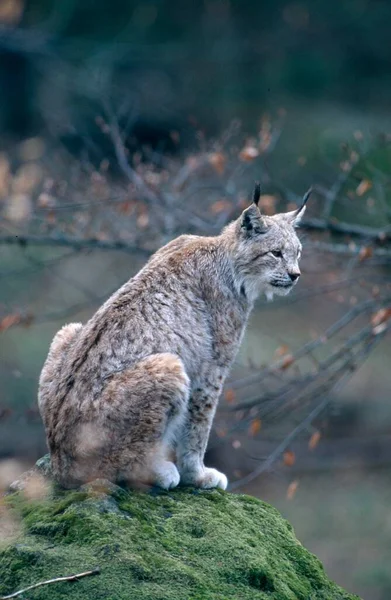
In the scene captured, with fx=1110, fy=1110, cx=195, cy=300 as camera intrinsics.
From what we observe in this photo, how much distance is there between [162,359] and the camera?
16.9 feet

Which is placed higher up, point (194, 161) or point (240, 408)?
point (194, 161)

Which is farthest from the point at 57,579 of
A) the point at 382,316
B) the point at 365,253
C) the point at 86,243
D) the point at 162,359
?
the point at 86,243

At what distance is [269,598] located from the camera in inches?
171

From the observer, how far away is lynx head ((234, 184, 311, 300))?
233 inches

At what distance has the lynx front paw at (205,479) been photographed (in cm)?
550

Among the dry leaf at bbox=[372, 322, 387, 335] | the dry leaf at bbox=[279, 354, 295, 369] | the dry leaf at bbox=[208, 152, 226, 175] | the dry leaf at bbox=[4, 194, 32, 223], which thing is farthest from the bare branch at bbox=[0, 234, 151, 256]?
the dry leaf at bbox=[372, 322, 387, 335]

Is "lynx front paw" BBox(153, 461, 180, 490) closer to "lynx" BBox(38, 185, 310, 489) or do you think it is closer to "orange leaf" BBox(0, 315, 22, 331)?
"lynx" BBox(38, 185, 310, 489)

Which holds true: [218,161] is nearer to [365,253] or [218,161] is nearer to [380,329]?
[365,253]

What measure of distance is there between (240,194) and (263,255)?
128 inches

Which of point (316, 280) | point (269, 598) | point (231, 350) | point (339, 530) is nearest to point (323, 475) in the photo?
point (339, 530)

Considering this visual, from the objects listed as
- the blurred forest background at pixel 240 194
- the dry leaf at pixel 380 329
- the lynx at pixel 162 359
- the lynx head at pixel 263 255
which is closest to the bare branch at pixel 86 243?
the blurred forest background at pixel 240 194

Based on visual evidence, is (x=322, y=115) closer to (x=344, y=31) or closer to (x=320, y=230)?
(x=344, y=31)

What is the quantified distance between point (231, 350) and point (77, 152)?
10921 millimetres

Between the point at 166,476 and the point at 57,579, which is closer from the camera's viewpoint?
the point at 57,579
